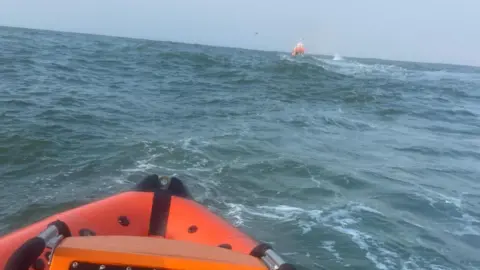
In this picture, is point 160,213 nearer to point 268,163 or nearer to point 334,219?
point 334,219

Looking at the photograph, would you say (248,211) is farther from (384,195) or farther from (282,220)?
(384,195)

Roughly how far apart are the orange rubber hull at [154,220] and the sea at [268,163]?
6.59ft

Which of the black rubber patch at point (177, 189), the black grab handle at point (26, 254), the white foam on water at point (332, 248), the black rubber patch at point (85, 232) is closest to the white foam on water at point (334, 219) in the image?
the white foam on water at point (332, 248)

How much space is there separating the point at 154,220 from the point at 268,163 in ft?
17.0

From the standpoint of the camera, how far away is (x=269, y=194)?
7402mm

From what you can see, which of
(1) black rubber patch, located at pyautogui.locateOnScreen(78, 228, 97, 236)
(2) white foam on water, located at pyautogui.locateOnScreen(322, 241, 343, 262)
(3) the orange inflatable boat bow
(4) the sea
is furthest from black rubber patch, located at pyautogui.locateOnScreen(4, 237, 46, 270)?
(2) white foam on water, located at pyautogui.locateOnScreen(322, 241, 343, 262)

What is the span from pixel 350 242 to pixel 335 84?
1831cm

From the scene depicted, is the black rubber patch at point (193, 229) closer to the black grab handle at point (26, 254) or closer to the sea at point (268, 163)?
the black grab handle at point (26, 254)

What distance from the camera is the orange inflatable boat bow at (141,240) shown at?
197cm

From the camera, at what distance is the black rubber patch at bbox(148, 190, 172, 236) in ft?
12.1

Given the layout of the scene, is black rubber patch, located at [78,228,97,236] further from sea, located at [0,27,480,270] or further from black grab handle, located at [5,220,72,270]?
sea, located at [0,27,480,270]


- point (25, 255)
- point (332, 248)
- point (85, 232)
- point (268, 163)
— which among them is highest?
point (25, 255)

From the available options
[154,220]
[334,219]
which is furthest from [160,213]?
[334,219]

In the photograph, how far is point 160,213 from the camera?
12.4ft
